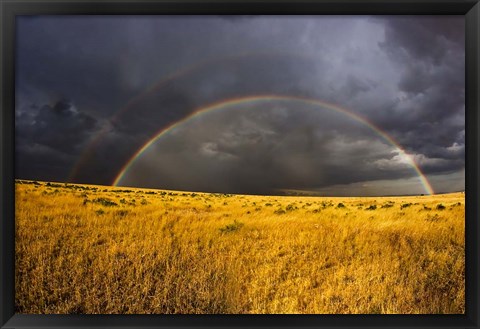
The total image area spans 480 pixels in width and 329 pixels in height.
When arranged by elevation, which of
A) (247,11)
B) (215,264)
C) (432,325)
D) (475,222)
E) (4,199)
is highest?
(247,11)

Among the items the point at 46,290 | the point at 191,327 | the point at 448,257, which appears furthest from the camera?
the point at 448,257

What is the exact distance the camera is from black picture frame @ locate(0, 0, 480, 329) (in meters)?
3.59

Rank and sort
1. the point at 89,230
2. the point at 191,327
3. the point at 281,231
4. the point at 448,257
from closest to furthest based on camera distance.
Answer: the point at 191,327 < the point at 448,257 < the point at 89,230 < the point at 281,231

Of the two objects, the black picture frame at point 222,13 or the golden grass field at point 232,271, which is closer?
the black picture frame at point 222,13

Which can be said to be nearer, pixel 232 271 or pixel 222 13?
pixel 222 13

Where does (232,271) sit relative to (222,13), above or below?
below

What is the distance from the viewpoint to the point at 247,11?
3713mm

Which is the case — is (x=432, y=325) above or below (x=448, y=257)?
below

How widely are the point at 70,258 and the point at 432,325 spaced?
17.4 feet

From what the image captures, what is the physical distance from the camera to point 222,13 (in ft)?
12.3

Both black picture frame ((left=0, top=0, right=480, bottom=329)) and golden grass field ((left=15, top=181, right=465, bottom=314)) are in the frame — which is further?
golden grass field ((left=15, top=181, right=465, bottom=314))

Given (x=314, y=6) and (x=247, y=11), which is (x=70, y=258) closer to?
(x=247, y=11)

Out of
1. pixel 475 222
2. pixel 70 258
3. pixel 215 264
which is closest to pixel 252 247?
pixel 215 264

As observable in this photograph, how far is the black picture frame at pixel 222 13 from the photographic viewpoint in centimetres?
359
